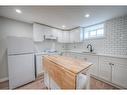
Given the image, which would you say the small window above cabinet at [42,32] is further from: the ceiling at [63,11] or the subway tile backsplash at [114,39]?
the subway tile backsplash at [114,39]

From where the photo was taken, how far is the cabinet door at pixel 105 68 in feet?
7.06

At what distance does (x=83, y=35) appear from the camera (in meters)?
3.46

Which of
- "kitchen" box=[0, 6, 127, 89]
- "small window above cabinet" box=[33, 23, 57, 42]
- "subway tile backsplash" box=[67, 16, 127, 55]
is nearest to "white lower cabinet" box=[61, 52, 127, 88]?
"kitchen" box=[0, 6, 127, 89]

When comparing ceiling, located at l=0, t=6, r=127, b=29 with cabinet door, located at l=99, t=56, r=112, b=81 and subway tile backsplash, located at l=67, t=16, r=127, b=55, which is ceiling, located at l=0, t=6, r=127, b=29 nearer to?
subway tile backsplash, located at l=67, t=16, r=127, b=55

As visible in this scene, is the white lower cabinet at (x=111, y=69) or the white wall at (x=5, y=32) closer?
the white lower cabinet at (x=111, y=69)

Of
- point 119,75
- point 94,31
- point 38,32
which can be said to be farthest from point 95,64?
point 38,32

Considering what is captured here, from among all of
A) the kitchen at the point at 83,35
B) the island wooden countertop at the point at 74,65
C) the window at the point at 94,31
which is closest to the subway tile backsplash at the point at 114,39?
the kitchen at the point at 83,35

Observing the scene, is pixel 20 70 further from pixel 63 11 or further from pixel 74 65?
pixel 63 11

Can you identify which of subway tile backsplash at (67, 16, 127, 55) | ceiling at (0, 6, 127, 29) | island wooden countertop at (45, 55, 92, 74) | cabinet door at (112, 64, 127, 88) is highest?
ceiling at (0, 6, 127, 29)

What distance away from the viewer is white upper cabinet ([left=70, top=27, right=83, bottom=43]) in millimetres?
3288

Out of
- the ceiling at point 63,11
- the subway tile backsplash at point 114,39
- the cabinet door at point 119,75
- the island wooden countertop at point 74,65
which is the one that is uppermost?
the ceiling at point 63,11

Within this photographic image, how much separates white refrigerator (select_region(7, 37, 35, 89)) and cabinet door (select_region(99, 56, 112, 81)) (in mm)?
2240

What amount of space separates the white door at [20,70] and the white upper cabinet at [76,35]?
2.16 metres
